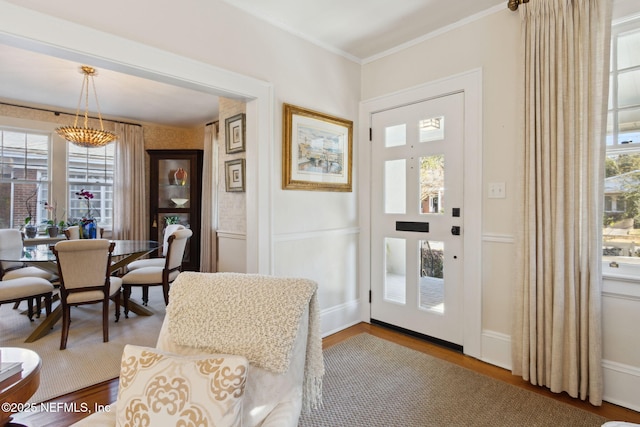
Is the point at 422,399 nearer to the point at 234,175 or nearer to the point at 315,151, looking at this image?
the point at 315,151

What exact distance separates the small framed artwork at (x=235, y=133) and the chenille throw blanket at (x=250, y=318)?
2169 millimetres

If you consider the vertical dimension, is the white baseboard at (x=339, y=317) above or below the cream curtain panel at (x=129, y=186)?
below

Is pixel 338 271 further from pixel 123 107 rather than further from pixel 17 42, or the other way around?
pixel 123 107

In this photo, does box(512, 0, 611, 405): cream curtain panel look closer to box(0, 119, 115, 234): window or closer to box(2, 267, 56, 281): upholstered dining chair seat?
box(2, 267, 56, 281): upholstered dining chair seat

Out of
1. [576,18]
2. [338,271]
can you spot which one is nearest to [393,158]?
[338,271]

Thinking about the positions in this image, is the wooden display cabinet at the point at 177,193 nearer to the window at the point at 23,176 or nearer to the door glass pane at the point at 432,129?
the window at the point at 23,176

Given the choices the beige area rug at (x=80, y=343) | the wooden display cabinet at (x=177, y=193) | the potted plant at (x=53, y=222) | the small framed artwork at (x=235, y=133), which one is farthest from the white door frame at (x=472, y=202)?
the potted plant at (x=53, y=222)

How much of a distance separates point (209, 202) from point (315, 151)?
2.74 metres

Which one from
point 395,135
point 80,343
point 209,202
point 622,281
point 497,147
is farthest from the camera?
point 209,202

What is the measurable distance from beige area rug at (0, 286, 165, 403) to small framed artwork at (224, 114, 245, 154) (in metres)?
1.92

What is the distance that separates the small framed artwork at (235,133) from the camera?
10.9 ft

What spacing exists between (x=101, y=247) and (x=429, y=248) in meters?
2.76

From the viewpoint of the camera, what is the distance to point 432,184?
282 centimetres

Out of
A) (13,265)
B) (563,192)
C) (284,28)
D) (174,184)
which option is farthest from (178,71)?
(174,184)
